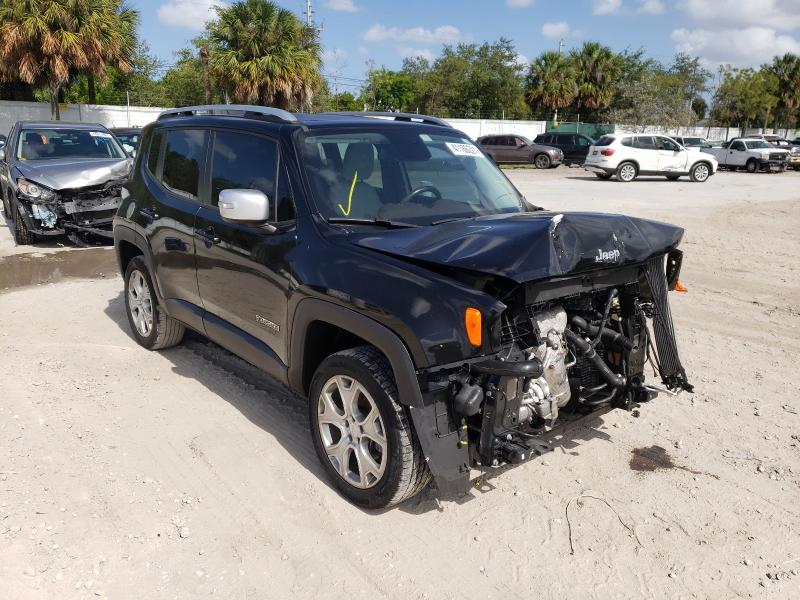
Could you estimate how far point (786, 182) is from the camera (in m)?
25.4

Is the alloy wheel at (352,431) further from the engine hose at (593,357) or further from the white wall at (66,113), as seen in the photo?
the white wall at (66,113)

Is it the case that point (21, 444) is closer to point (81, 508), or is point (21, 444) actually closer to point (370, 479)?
point (81, 508)

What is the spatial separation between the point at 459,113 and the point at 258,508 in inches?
2223

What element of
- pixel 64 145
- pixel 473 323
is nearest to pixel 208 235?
pixel 473 323

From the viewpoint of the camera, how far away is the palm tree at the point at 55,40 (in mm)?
25156

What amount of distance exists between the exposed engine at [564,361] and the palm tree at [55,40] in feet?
89.6

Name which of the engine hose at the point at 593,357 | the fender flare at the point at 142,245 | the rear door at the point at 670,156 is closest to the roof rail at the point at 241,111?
the fender flare at the point at 142,245

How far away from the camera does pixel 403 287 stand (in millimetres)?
3039

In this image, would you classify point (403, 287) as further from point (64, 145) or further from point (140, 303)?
point (64, 145)

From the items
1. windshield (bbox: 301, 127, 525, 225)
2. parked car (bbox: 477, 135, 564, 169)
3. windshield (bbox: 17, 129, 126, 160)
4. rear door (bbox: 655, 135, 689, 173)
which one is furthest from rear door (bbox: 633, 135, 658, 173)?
windshield (bbox: 301, 127, 525, 225)

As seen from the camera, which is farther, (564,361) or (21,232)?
(21,232)

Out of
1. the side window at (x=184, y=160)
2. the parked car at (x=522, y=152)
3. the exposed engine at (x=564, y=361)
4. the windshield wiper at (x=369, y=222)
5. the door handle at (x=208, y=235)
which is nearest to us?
the exposed engine at (x=564, y=361)

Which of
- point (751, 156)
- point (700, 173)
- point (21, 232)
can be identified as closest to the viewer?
point (21, 232)

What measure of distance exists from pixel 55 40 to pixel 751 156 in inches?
1165
